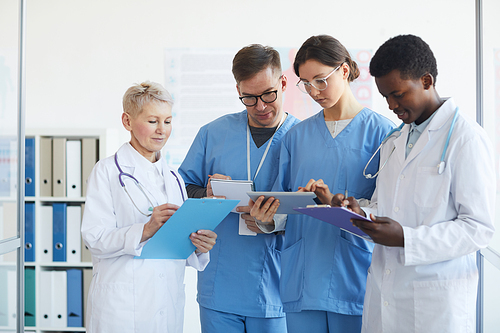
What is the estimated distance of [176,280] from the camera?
58.7 inches

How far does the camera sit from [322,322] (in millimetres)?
1456

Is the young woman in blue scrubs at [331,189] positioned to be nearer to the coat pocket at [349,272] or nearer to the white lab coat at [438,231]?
the coat pocket at [349,272]

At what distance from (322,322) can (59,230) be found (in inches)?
88.7

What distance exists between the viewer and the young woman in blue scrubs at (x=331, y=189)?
4.74 ft

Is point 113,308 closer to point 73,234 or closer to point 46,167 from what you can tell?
point 73,234

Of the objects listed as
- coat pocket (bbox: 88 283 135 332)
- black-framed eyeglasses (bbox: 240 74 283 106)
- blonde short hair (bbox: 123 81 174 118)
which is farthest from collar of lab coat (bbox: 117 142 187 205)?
black-framed eyeglasses (bbox: 240 74 283 106)

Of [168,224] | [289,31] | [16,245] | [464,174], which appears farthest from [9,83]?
[289,31]

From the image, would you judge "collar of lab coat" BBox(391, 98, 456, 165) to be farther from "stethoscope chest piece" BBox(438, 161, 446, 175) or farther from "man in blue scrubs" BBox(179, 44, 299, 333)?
"man in blue scrubs" BBox(179, 44, 299, 333)

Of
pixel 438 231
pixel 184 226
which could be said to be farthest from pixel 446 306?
pixel 184 226

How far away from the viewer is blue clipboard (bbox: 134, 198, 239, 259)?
1259mm

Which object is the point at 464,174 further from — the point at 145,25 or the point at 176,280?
the point at 145,25

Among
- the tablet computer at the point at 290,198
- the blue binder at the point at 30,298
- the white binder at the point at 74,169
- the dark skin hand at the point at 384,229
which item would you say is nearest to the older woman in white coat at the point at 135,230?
the tablet computer at the point at 290,198

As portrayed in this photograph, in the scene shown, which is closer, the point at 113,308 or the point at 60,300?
the point at 113,308

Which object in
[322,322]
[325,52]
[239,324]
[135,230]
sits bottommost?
[239,324]
